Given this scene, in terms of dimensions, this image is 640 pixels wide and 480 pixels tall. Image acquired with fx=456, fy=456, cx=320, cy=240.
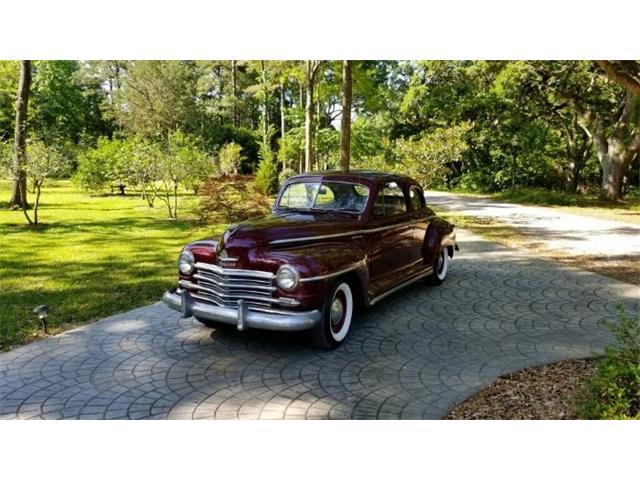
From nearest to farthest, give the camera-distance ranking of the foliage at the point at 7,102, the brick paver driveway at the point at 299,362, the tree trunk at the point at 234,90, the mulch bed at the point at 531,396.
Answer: the mulch bed at the point at 531,396
the brick paver driveway at the point at 299,362
the foliage at the point at 7,102
the tree trunk at the point at 234,90

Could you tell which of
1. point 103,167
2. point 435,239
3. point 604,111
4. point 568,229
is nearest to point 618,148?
point 604,111

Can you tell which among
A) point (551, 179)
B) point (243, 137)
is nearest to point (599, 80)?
point (551, 179)

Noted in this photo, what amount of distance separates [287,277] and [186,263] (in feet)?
3.59

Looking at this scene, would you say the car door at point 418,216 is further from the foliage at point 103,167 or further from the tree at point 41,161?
the foliage at point 103,167

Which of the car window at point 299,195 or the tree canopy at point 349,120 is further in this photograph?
the tree canopy at point 349,120

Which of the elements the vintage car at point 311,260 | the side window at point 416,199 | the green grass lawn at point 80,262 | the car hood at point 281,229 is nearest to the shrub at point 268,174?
the green grass lawn at point 80,262

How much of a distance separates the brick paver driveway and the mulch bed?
0.10 meters

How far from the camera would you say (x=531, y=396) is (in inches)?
122

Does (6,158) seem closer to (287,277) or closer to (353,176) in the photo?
(353,176)

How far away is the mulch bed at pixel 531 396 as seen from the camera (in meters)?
2.91

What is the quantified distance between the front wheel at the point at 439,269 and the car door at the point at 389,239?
2.30ft

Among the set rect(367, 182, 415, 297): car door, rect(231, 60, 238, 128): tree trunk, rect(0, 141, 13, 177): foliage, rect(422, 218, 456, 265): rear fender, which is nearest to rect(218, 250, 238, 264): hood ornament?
rect(367, 182, 415, 297): car door
